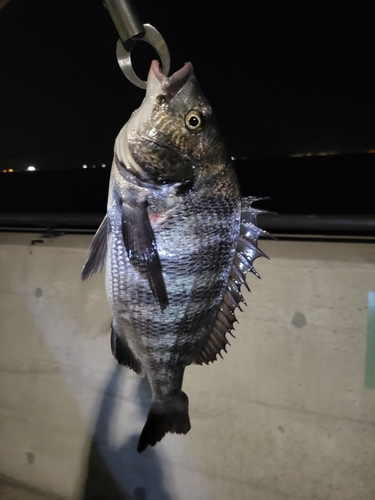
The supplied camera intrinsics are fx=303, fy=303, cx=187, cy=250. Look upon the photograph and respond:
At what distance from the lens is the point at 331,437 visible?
4.18ft

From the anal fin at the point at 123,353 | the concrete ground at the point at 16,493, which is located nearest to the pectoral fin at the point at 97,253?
the anal fin at the point at 123,353

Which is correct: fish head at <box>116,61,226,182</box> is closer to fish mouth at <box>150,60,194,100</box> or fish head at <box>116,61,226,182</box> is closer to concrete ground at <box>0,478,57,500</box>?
fish mouth at <box>150,60,194,100</box>

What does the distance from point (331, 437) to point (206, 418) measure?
54 cm

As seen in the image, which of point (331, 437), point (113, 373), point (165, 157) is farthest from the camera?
point (113, 373)

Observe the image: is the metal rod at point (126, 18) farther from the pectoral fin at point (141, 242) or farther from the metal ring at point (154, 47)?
the pectoral fin at point (141, 242)

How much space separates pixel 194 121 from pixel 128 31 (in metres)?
0.20

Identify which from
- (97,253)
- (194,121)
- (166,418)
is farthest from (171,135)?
(166,418)

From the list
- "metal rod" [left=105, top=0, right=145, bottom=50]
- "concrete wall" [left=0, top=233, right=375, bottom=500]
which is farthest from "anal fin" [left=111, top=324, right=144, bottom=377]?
"concrete wall" [left=0, top=233, right=375, bottom=500]

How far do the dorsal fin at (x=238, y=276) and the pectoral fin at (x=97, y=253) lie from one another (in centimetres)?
29

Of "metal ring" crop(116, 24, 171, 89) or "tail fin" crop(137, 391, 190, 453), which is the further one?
"tail fin" crop(137, 391, 190, 453)

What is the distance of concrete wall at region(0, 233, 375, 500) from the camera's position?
1276 mm

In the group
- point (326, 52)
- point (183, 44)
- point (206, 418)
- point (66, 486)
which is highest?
point (326, 52)

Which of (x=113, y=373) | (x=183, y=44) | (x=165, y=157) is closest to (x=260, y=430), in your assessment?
(x=113, y=373)

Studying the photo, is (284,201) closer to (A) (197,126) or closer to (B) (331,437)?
(B) (331,437)
